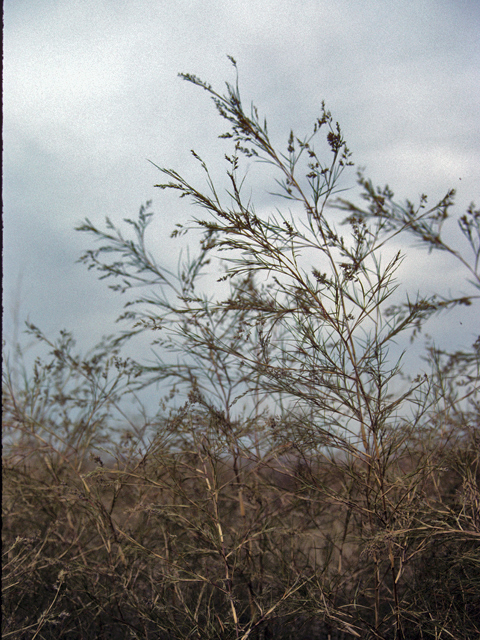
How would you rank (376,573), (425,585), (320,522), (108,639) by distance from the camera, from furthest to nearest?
(320,522)
(108,639)
(425,585)
(376,573)

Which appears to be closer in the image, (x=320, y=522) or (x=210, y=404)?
(x=210, y=404)

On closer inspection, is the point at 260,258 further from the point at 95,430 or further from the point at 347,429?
the point at 95,430

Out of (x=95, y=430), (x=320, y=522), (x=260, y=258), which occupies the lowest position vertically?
(x=320, y=522)

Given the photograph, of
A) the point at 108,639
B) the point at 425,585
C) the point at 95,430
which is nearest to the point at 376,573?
the point at 425,585

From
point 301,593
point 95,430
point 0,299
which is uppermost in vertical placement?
point 0,299

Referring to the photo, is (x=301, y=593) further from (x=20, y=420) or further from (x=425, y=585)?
(x=20, y=420)

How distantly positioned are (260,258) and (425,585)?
65.9 inches

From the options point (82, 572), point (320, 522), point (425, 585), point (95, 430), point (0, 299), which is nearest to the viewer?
point (0, 299)

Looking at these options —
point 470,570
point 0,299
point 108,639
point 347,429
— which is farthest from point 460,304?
point 108,639

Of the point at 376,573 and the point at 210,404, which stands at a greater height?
the point at 210,404

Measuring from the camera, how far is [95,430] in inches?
140

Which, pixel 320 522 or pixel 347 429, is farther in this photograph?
pixel 320 522

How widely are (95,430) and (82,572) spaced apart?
3.19ft

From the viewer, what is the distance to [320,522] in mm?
3301
